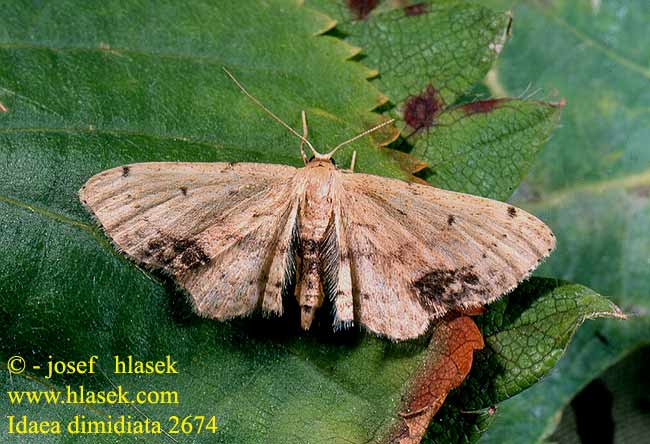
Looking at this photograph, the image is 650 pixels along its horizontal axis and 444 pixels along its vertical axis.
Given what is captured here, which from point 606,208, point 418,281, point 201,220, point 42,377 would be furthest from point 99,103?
point 606,208

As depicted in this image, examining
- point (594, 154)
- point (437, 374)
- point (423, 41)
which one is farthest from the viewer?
point (594, 154)

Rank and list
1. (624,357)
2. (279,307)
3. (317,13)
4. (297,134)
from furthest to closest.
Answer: (624,357) < (317,13) < (297,134) < (279,307)

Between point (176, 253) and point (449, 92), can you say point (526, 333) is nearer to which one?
point (449, 92)

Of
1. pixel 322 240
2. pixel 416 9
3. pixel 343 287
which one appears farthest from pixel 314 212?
pixel 416 9

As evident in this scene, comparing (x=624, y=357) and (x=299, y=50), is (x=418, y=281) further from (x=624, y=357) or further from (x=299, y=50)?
(x=624, y=357)

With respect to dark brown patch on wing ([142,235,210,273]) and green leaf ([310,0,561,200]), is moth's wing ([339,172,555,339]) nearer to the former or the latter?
green leaf ([310,0,561,200])
